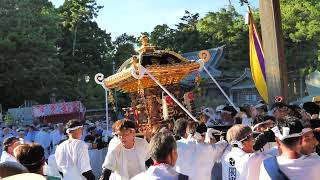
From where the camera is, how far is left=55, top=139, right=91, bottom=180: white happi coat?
626 cm

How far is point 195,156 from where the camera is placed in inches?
222

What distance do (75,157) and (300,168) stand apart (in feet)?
11.7

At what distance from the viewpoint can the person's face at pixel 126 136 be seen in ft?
18.0

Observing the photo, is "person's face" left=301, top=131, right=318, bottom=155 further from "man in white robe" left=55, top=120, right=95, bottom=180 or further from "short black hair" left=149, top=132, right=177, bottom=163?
"man in white robe" left=55, top=120, right=95, bottom=180

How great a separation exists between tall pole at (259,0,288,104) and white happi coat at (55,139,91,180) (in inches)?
134

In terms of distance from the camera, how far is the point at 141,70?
7945mm

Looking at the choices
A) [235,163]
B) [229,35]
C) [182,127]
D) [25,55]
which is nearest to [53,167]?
[182,127]

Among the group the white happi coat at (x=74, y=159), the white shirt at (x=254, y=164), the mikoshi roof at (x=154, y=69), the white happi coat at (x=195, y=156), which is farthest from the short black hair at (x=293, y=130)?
the mikoshi roof at (x=154, y=69)

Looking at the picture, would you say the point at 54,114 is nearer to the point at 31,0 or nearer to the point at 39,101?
the point at 39,101

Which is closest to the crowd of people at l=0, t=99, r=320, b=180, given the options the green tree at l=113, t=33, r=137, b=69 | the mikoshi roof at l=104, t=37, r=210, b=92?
the mikoshi roof at l=104, t=37, r=210, b=92

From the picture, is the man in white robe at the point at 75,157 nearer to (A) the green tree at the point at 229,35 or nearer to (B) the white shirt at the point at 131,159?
(B) the white shirt at the point at 131,159

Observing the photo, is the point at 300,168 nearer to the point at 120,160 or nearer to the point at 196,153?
the point at 196,153

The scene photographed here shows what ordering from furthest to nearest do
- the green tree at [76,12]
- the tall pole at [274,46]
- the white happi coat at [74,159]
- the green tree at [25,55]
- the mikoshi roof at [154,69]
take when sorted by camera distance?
the green tree at [76,12] < the green tree at [25,55] < the mikoshi roof at [154,69] < the tall pole at [274,46] < the white happi coat at [74,159]

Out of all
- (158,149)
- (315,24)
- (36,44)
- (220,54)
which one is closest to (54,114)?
(36,44)
